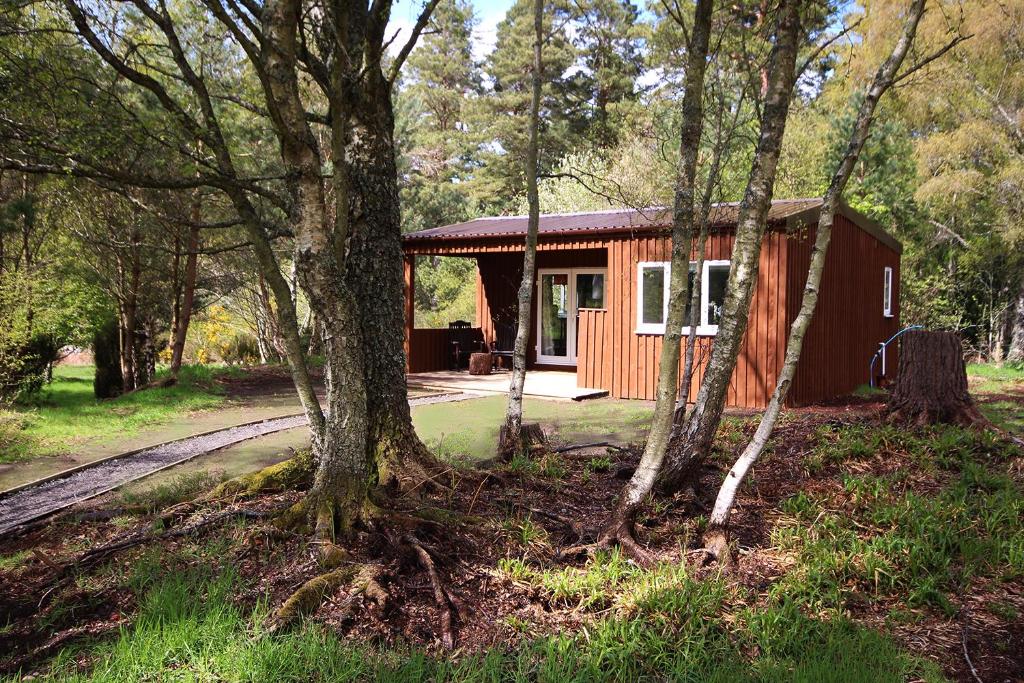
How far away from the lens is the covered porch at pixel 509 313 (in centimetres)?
1382

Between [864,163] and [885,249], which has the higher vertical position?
[864,163]

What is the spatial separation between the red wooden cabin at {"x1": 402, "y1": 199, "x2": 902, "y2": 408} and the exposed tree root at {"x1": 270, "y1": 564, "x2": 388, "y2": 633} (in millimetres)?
5643

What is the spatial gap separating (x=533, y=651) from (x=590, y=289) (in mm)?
12632

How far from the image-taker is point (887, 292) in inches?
593

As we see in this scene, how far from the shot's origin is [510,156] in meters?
30.5

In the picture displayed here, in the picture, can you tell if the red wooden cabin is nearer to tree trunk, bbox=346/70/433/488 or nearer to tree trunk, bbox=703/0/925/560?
tree trunk, bbox=703/0/925/560

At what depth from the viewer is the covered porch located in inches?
544

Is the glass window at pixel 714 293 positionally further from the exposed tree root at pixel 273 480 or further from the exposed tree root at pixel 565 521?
the exposed tree root at pixel 273 480

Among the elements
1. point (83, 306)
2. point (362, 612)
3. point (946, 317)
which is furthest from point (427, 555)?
point (946, 317)

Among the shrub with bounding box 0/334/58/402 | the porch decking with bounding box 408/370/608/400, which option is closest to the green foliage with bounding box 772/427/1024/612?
the porch decking with bounding box 408/370/608/400

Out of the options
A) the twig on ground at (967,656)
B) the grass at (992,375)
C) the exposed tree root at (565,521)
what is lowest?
the twig on ground at (967,656)

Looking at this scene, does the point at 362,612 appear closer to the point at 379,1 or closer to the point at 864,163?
the point at 379,1

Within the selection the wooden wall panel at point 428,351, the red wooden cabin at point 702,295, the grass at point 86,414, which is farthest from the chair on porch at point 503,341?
the grass at point 86,414

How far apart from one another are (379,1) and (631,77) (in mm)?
27097
